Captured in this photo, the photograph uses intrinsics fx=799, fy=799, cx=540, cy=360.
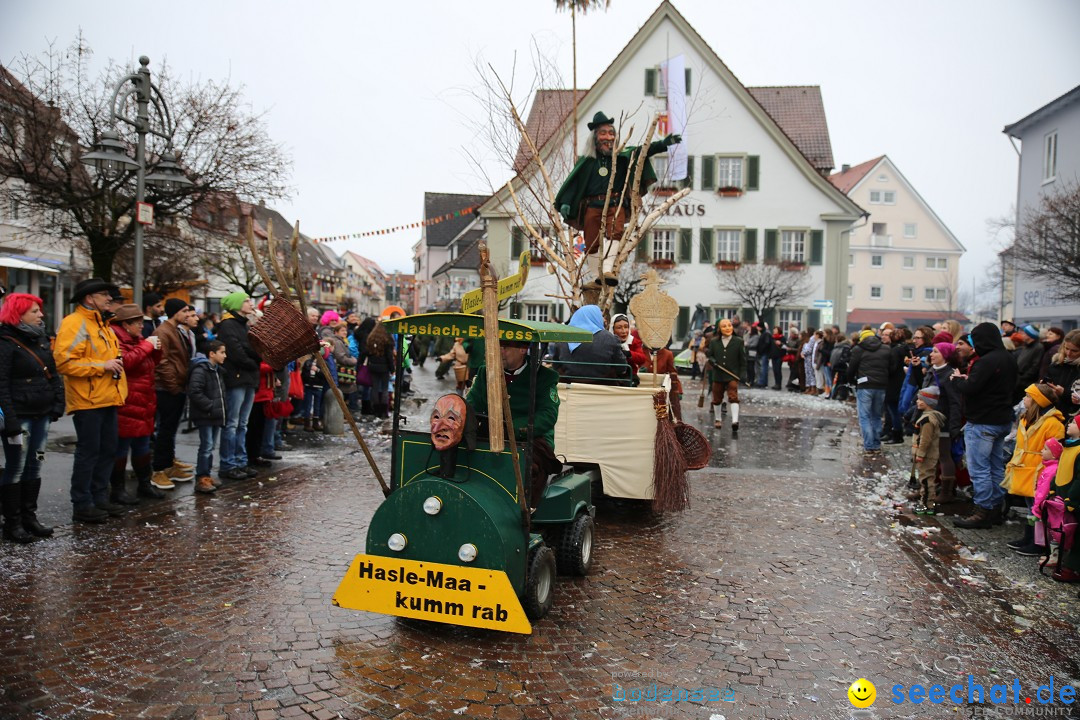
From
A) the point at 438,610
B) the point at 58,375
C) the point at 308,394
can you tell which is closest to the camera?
the point at 438,610

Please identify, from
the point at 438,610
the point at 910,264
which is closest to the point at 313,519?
the point at 438,610

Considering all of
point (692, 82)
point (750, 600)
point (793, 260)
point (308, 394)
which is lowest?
point (750, 600)

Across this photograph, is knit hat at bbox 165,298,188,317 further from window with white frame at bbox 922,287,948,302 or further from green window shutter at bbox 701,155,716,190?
window with white frame at bbox 922,287,948,302

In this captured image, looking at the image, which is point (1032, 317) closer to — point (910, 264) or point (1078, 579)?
point (1078, 579)

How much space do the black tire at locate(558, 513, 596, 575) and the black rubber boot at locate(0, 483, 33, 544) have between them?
4.01 metres

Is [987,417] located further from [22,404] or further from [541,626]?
[22,404]

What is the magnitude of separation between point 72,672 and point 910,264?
70.2 m

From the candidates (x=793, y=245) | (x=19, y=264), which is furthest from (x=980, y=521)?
(x=793, y=245)

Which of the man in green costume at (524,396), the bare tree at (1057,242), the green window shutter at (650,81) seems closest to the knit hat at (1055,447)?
the man in green costume at (524,396)

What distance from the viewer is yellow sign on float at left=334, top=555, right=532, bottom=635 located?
168 inches

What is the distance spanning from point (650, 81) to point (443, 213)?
3650cm

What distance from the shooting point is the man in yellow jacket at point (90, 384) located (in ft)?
21.1

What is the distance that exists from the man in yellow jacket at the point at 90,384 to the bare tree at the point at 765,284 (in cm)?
2668

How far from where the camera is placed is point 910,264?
65.4 metres
